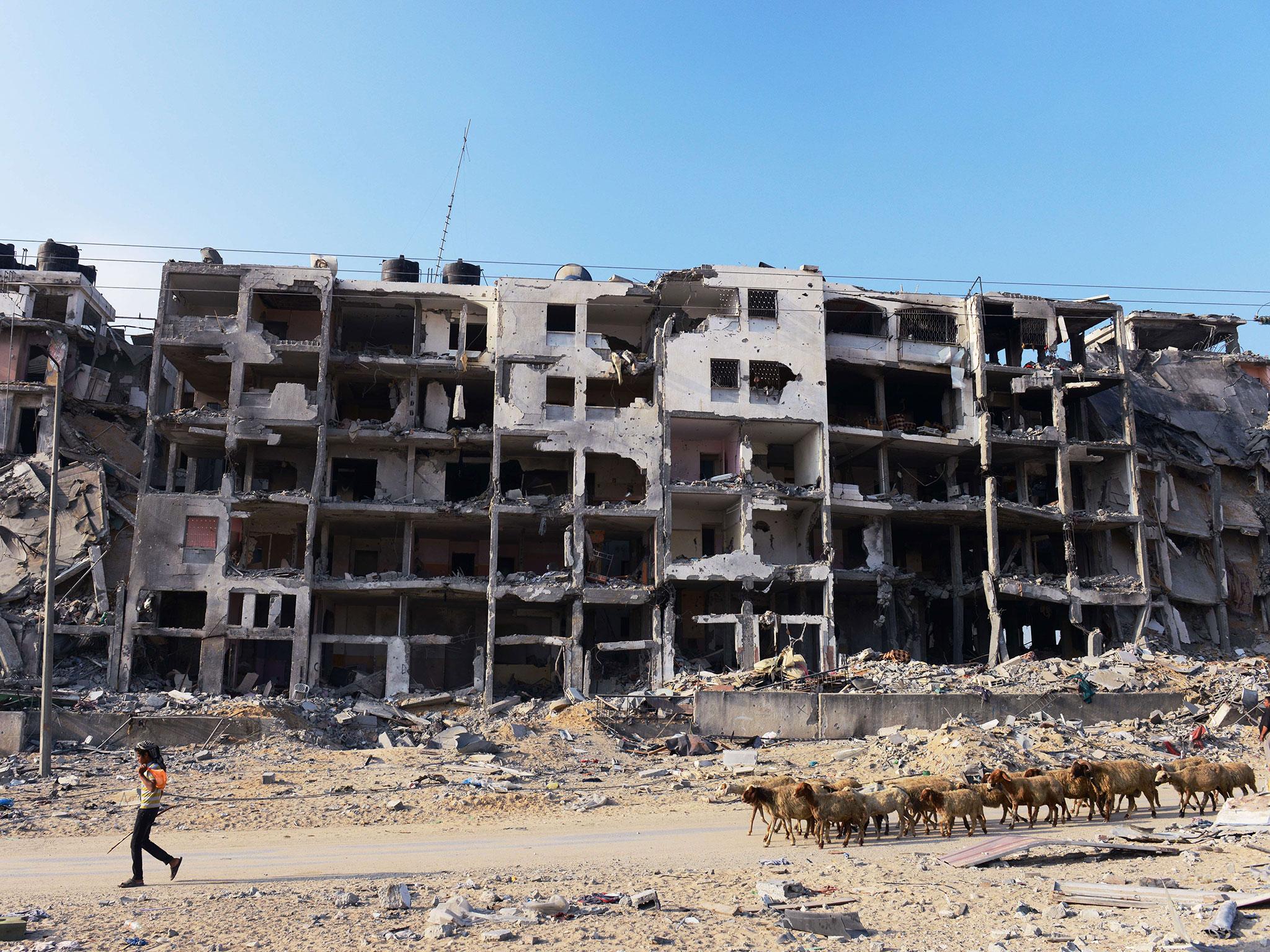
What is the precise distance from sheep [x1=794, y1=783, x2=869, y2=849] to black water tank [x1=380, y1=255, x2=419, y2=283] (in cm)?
A: 3618

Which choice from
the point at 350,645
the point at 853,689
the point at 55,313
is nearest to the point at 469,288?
the point at 350,645

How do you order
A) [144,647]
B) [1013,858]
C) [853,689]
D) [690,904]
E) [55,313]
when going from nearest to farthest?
[690,904], [1013,858], [853,689], [144,647], [55,313]

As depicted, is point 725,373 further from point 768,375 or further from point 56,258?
point 56,258

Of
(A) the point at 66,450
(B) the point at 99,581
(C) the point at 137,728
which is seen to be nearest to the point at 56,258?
(A) the point at 66,450

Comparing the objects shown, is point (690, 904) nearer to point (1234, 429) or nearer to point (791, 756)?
point (791, 756)

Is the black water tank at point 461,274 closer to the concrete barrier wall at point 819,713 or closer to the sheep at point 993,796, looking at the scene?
the concrete barrier wall at point 819,713

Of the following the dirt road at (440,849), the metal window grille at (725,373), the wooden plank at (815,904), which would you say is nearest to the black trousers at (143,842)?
the dirt road at (440,849)

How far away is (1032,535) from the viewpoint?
1923 inches

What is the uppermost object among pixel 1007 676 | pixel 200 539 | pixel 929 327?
pixel 929 327

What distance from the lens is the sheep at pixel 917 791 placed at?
17.5 metres

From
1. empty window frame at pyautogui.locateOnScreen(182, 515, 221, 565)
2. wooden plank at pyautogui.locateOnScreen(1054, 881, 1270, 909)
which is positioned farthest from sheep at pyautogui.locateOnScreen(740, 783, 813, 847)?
empty window frame at pyautogui.locateOnScreen(182, 515, 221, 565)

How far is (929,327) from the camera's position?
4822 centimetres

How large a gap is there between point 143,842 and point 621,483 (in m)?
34.2

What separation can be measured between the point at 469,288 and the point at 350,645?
49.9 ft
